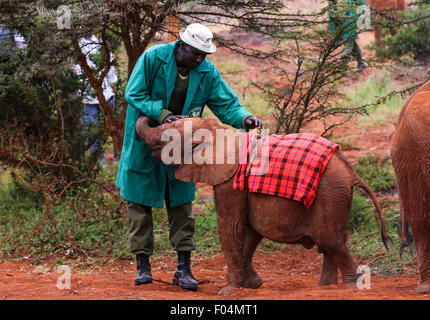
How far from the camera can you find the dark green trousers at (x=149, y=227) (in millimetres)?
5551

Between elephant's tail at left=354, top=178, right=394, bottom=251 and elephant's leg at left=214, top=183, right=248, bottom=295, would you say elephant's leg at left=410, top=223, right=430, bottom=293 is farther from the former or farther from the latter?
elephant's leg at left=214, top=183, right=248, bottom=295

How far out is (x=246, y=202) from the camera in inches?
201

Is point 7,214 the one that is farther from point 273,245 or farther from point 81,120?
point 273,245

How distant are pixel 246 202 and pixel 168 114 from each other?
0.94 metres

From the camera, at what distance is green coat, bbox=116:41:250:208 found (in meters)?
5.27

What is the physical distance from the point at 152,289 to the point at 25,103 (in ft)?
14.7

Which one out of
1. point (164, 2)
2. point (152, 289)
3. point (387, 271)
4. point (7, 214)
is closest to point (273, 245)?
point (387, 271)

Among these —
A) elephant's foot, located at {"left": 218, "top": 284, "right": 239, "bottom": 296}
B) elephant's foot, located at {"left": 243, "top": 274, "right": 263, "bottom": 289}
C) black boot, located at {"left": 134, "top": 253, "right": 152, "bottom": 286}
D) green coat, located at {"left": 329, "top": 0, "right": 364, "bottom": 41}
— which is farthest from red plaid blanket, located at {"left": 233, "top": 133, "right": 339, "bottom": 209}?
green coat, located at {"left": 329, "top": 0, "right": 364, "bottom": 41}

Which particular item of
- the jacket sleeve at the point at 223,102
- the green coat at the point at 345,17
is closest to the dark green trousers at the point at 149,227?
the jacket sleeve at the point at 223,102

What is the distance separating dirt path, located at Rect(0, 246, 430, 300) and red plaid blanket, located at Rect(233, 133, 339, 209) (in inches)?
29.9

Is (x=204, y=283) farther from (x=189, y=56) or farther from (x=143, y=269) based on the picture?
(x=189, y=56)

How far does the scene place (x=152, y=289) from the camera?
214 inches

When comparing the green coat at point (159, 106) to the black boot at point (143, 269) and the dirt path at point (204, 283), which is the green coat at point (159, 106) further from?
the dirt path at point (204, 283)

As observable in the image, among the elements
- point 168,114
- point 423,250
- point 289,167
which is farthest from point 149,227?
point 423,250
